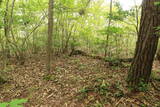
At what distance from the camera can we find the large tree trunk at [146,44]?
2934mm

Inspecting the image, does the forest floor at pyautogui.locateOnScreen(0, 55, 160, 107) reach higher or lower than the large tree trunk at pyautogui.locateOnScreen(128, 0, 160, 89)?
lower

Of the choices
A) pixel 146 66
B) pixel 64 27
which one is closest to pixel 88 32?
pixel 64 27

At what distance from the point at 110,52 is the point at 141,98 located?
521 cm

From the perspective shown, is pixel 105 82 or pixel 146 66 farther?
pixel 105 82

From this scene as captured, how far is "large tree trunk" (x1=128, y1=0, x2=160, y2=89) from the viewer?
2934mm

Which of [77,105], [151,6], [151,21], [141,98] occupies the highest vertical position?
[151,6]

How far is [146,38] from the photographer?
300 centimetres

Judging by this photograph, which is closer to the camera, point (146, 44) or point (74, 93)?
point (146, 44)

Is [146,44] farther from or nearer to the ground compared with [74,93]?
farther from the ground

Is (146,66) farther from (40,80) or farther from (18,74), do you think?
(18,74)

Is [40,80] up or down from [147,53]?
down

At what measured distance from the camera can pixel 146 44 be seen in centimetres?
301

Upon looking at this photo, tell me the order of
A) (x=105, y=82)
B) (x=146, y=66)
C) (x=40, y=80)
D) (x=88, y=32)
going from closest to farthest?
(x=146, y=66), (x=105, y=82), (x=40, y=80), (x=88, y=32)

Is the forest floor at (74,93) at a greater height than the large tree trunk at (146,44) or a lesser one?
lesser
